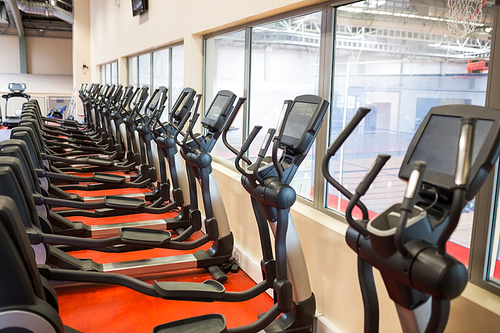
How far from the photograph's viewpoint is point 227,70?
459 centimetres

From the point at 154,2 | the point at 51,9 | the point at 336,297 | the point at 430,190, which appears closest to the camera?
the point at 430,190

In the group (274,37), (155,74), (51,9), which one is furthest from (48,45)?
(274,37)

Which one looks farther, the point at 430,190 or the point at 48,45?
the point at 48,45

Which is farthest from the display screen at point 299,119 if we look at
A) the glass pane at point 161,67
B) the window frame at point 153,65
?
the glass pane at point 161,67

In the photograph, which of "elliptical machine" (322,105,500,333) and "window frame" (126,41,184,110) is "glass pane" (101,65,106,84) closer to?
"window frame" (126,41,184,110)

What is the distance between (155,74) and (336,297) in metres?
6.02

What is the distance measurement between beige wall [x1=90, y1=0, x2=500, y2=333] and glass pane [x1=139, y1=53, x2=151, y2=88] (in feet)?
2.66

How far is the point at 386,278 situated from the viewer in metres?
1.36

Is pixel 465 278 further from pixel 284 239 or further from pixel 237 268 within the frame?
pixel 237 268

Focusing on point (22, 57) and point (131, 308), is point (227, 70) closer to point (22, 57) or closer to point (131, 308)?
point (131, 308)

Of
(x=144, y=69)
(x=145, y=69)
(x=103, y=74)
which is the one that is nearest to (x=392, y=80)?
(x=145, y=69)

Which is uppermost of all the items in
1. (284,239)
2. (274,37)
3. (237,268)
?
(274,37)

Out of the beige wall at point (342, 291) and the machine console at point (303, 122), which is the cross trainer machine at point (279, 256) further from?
the beige wall at point (342, 291)

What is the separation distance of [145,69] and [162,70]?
1.31 m
